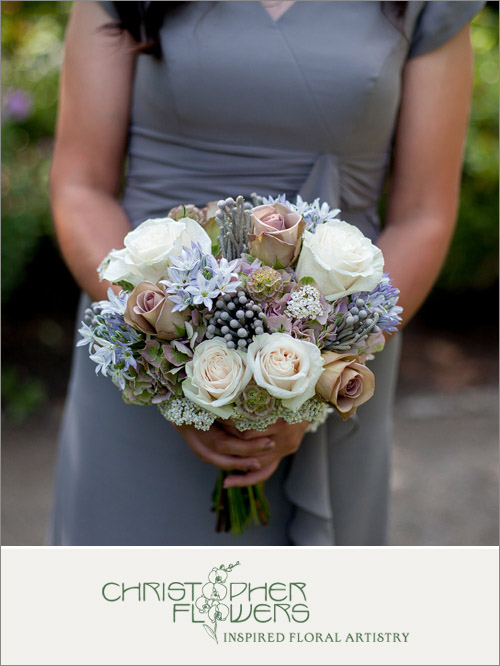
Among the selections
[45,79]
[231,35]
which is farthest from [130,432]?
[45,79]

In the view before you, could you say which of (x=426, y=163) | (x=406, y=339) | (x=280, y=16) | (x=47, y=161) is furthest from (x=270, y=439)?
(x=406, y=339)

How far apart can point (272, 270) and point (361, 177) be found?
0.72 meters

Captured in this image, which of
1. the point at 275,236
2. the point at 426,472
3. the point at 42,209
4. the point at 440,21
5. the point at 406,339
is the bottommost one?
the point at 426,472

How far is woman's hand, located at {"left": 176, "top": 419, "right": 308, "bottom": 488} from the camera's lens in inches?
58.2

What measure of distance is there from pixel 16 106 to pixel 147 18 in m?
2.97

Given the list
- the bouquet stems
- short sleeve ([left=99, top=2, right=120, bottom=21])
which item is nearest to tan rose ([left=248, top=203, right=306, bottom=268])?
the bouquet stems

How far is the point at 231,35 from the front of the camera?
165 cm

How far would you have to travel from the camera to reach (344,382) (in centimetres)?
119

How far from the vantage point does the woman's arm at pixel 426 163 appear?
5.55 ft

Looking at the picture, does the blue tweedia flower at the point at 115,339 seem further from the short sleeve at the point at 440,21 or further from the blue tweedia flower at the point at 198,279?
the short sleeve at the point at 440,21

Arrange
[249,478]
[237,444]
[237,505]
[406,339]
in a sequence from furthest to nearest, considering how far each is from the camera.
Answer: [406,339] → [237,505] → [249,478] → [237,444]

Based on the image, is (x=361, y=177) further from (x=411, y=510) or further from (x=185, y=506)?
(x=411, y=510)

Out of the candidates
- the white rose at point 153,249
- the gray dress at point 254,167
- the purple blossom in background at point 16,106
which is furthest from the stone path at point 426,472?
the white rose at point 153,249

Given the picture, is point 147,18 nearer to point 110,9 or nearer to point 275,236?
point 110,9
